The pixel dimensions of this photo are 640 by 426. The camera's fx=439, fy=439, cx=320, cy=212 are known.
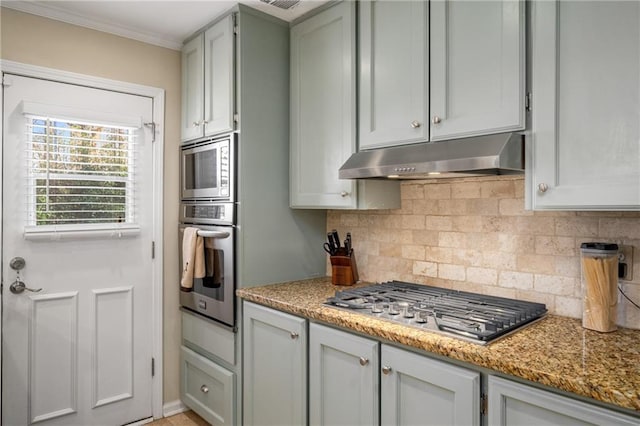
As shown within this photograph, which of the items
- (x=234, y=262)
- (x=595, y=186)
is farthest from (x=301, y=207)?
(x=595, y=186)

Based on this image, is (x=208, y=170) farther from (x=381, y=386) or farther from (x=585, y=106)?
(x=585, y=106)

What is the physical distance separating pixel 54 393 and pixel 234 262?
128 cm

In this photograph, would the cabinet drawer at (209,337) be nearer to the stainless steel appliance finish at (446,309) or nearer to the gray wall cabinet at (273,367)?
the gray wall cabinet at (273,367)

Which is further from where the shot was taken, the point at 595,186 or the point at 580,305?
the point at 580,305

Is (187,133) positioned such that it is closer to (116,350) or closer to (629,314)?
(116,350)

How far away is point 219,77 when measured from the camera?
2551mm

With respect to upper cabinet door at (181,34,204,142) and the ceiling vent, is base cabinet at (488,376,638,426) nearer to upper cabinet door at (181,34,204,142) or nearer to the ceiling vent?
the ceiling vent

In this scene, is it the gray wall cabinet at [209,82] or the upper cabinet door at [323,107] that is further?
the gray wall cabinet at [209,82]

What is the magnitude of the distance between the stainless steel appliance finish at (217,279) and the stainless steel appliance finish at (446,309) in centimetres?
69

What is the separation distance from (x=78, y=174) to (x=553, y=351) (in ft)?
8.21

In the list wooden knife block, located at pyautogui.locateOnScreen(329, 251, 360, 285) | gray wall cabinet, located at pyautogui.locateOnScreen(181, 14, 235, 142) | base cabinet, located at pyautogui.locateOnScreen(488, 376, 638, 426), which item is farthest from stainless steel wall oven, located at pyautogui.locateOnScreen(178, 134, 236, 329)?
base cabinet, located at pyautogui.locateOnScreen(488, 376, 638, 426)

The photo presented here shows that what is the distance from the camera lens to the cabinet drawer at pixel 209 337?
2.47m

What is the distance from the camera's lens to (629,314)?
1.65m

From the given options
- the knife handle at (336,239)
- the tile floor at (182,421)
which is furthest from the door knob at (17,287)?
the knife handle at (336,239)
